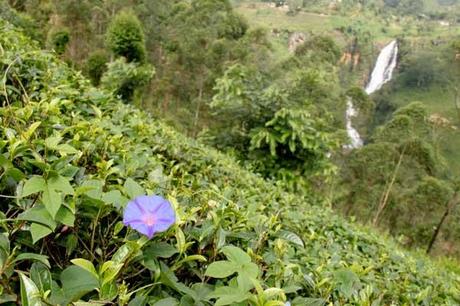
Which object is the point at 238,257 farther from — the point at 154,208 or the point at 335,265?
the point at 335,265

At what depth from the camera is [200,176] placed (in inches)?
77.3

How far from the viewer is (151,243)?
720 millimetres

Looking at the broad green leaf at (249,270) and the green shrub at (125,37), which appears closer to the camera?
the broad green leaf at (249,270)

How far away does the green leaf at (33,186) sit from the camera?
695 mm

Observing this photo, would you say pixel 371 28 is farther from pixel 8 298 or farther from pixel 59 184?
pixel 8 298

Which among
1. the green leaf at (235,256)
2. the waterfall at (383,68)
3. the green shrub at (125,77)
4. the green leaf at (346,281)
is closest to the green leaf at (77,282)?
the green leaf at (235,256)

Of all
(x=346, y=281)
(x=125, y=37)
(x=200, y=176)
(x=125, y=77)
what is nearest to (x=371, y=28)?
(x=125, y=37)

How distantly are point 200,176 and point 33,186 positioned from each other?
1.27m

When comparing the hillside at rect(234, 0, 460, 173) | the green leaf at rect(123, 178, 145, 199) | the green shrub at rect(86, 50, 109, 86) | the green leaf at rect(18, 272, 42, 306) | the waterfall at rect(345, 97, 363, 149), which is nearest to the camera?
the green leaf at rect(18, 272, 42, 306)

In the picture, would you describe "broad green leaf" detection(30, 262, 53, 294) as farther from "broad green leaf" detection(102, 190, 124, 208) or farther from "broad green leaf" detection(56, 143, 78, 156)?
"broad green leaf" detection(56, 143, 78, 156)

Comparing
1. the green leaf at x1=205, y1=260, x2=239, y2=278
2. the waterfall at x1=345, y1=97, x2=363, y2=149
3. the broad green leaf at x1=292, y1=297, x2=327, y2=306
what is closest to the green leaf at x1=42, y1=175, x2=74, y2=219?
the green leaf at x1=205, y1=260, x2=239, y2=278

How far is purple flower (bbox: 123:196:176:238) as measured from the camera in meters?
0.66

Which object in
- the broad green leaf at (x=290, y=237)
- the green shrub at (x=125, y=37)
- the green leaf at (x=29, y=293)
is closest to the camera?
the green leaf at (x=29, y=293)

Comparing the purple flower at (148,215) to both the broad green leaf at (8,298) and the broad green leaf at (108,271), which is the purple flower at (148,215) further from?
the broad green leaf at (8,298)
